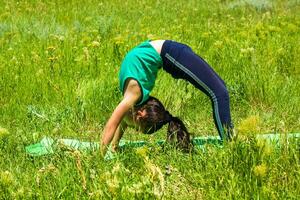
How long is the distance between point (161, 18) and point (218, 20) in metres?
1.03

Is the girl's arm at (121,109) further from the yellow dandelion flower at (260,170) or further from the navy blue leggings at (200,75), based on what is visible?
the yellow dandelion flower at (260,170)

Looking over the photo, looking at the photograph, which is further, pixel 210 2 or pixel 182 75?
pixel 210 2

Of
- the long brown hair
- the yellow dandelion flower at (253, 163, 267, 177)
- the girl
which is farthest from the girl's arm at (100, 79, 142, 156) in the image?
the yellow dandelion flower at (253, 163, 267, 177)

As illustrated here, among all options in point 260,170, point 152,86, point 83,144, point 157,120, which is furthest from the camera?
point 152,86

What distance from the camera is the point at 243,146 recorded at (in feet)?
8.80

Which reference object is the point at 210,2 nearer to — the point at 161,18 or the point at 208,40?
the point at 161,18

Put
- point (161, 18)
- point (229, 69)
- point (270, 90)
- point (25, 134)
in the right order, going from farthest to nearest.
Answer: point (161, 18)
point (229, 69)
point (270, 90)
point (25, 134)

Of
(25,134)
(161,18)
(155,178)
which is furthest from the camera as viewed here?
(161,18)

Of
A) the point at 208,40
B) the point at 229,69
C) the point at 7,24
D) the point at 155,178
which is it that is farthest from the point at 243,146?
the point at 7,24

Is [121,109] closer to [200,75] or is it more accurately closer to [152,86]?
[152,86]

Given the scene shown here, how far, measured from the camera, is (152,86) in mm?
4004

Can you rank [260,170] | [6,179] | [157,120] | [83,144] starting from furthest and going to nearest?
[157,120] < [83,144] < [6,179] < [260,170]

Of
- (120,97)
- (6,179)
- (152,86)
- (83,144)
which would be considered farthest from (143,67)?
(6,179)

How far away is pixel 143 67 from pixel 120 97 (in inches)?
46.7
